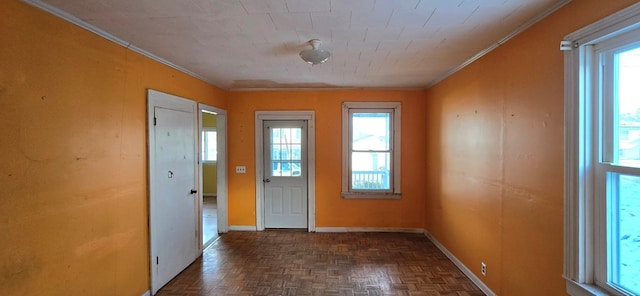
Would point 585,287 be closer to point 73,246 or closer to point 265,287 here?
point 265,287

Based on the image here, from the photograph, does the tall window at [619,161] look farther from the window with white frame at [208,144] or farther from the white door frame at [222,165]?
the window with white frame at [208,144]

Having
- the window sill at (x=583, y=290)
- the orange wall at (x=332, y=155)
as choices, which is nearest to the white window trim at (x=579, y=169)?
the window sill at (x=583, y=290)

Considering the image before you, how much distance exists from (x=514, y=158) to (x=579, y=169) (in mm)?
609

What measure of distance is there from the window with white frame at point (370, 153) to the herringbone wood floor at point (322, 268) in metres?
0.73

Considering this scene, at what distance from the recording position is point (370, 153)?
4.46 metres

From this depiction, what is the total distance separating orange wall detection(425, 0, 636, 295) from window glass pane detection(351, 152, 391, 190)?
1.14 metres

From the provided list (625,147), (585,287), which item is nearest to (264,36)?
(625,147)

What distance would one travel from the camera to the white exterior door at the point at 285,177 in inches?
179

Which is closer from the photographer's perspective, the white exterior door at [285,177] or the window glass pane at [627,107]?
the window glass pane at [627,107]

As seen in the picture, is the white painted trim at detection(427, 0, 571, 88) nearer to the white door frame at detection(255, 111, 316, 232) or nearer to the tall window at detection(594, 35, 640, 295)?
the tall window at detection(594, 35, 640, 295)

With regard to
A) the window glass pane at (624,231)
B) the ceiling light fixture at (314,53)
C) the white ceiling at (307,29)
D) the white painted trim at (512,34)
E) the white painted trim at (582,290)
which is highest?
the white ceiling at (307,29)

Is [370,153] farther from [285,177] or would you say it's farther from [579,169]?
[579,169]

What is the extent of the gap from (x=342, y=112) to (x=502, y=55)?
2.38 metres

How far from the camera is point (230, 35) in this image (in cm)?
220
